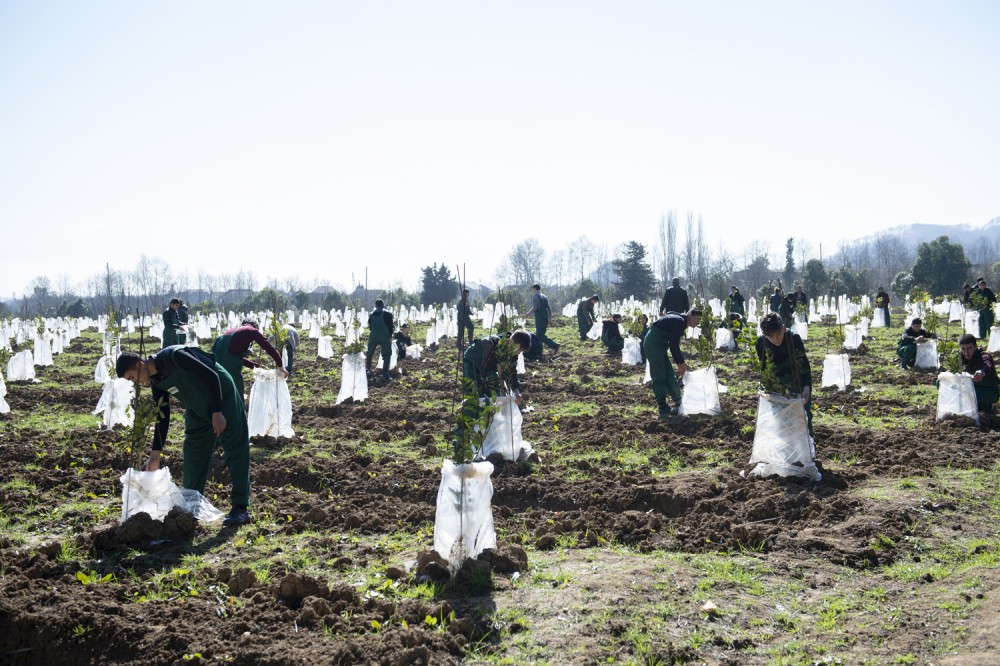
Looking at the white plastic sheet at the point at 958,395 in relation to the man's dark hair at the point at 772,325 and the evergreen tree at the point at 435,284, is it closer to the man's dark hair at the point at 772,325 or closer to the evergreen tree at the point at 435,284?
the man's dark hair at the point at 772,325

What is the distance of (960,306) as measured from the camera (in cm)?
2077

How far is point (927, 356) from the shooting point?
12445mm

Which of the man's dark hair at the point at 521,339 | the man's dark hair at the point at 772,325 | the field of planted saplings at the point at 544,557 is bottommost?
the field of planted saplings at the point at 544,557

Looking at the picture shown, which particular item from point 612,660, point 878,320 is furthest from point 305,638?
point 878,320

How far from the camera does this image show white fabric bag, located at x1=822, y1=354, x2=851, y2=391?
11.2 m

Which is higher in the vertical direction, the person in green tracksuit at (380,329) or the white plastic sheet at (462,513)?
the person in green tracksuit at (380,329)

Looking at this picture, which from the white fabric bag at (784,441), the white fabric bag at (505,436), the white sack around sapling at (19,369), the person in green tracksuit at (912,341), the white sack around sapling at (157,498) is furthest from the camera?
the white sack around sapling at (19,369)

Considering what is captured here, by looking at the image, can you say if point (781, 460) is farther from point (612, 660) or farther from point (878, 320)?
point (878, 320)

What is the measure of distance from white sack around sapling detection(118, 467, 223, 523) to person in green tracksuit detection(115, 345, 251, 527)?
11cm

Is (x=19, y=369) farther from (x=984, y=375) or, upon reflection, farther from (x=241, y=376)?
(x=984, y=375)

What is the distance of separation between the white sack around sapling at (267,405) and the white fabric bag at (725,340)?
11.6 metres

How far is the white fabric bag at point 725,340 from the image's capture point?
55.6ft

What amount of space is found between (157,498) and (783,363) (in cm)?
541

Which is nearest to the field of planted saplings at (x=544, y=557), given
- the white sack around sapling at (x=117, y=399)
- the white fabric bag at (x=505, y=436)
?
the white fabric bag at (x=505, y=436)
